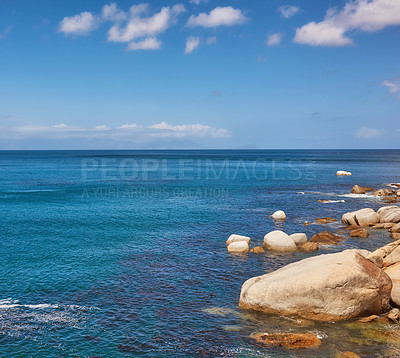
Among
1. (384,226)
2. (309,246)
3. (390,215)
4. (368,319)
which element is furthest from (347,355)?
(390,215)

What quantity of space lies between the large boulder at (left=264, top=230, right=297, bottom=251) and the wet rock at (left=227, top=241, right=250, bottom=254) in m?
2.26

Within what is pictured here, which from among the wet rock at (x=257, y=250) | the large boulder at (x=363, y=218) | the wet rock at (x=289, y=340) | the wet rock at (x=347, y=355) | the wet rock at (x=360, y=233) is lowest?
the wet rock at (x=347, y=355)

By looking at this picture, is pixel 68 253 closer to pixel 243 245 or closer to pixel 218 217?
pixel 243 245

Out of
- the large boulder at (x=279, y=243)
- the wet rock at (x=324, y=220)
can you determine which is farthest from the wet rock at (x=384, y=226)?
the large boulder at (x=279, y=243)

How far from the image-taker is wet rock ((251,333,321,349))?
19.1 metres

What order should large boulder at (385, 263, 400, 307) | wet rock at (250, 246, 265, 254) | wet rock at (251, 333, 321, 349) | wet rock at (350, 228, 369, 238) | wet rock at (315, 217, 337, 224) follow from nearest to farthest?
wet rock at (251, 333, 321, 349) < large boulder at (385, 263, 400, 307) < wet rock at (250, 246, 265, 254) < wet rock at (350, 228, 369, 238) < wet rock at (315, 217, 337, 224)

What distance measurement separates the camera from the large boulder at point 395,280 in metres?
23.1

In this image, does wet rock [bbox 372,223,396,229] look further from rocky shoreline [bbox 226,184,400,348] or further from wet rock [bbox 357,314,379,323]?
wet rock [bbox 357,314,379,323]

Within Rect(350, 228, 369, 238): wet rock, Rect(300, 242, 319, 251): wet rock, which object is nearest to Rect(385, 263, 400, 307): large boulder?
Rect(300, 242, 319, 251): wet rock

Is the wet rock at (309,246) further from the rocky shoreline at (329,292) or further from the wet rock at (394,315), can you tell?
the wet rock at (394,315)

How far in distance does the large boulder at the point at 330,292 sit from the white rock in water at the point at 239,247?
40.3 ft

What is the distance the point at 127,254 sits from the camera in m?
35.6

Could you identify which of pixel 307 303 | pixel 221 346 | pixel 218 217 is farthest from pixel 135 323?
pixel 218 217

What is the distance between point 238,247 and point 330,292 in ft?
46.8
